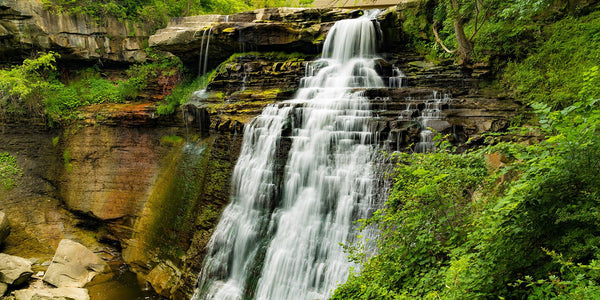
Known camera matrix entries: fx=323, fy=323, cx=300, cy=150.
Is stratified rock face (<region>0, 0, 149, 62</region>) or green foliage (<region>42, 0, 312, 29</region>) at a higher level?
green foliage (<region>42, 0, 312, 29</region>)

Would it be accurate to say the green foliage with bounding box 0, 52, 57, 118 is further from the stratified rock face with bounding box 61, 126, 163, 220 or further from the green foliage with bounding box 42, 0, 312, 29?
the green foliage with bounding box 42, 0, 312, 29

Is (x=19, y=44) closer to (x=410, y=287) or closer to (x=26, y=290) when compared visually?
(x=26, y=290)

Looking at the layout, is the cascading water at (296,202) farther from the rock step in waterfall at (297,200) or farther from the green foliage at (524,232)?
the green foliage at (524,232)

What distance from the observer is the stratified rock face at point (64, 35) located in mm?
13242

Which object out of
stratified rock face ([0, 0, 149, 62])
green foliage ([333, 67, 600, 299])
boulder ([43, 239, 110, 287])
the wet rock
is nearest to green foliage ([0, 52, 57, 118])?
stratified rock face ([0, 0, 149, 62])

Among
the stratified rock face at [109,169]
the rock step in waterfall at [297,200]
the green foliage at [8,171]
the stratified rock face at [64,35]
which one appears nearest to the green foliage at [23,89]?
the stratified rock face at [64,35]

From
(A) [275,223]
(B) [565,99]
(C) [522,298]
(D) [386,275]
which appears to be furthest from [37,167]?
(B) [565,99]

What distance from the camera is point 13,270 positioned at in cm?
932

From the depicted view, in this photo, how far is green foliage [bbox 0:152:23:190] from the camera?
12211 mm

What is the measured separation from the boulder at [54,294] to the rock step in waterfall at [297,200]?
370cm

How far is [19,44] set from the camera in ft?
44.5

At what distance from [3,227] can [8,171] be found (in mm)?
2487

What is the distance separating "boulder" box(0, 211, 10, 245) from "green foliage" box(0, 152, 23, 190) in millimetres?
1502

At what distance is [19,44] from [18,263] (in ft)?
30.8
